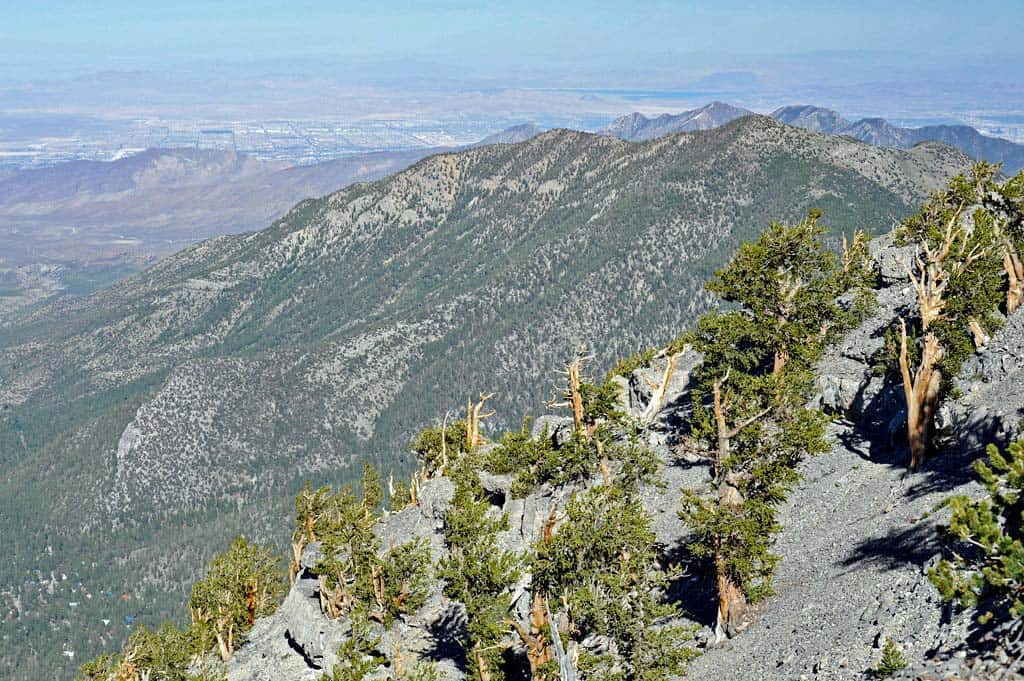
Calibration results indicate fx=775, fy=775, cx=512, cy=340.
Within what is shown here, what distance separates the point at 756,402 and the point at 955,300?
517 inches

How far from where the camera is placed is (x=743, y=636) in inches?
1265

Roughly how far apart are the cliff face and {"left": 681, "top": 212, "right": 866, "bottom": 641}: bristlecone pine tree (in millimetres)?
1895

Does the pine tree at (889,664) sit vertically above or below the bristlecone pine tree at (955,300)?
below

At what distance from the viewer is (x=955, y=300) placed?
140 ft

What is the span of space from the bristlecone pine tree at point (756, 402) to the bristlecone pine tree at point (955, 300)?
490cm

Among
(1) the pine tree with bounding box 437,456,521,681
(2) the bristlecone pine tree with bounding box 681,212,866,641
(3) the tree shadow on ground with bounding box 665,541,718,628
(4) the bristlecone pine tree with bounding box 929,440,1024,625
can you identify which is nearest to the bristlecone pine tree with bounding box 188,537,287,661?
(1) the pine tree with bounding box 437,456,521,681

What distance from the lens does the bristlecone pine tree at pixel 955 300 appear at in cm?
3803

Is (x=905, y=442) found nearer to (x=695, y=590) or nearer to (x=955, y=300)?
(x=955, y=300)

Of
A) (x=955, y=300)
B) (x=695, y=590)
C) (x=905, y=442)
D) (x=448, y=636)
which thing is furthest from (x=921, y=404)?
(x=448, y=636)

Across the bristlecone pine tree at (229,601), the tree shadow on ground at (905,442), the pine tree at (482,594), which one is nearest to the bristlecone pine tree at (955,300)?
the tree shadow on ground at (905,442)

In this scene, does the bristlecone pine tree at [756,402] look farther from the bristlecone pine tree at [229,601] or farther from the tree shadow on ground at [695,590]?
the bristlecone pine tree at [229,601]

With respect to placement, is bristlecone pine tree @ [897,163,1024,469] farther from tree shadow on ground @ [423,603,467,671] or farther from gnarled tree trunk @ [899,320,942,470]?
tree shadow on ground @ [423,603,467,671]

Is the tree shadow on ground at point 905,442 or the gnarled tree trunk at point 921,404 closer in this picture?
the tree shadow on ground at point 905,442

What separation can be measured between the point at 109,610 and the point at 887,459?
194 metres
